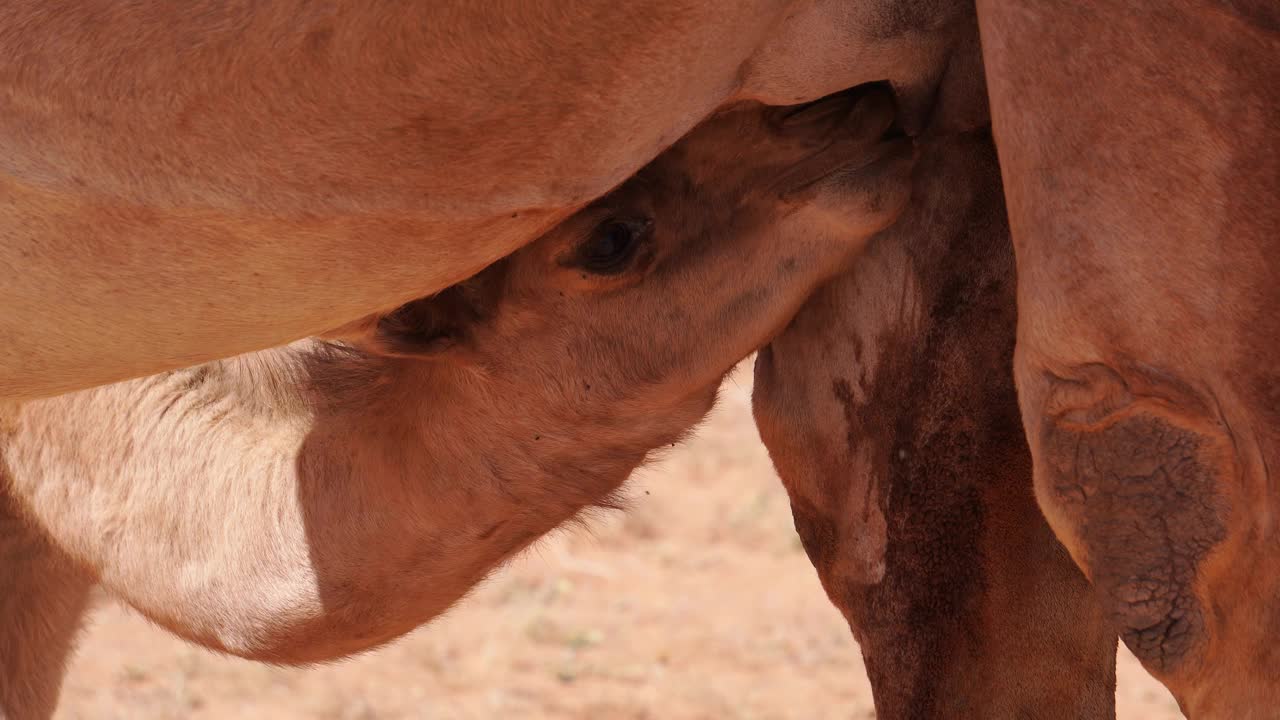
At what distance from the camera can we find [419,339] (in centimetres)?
227

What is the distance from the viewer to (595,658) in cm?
449

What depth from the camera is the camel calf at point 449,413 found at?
2199 mm

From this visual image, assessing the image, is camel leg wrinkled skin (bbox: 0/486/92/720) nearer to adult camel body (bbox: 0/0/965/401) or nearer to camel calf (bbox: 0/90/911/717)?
camel calf (bbox: 0/90/911/717)

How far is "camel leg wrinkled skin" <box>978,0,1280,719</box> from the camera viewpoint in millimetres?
1501

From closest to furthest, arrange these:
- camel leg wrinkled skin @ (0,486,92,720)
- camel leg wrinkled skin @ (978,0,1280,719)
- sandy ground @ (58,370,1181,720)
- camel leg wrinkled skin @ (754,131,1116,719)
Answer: camel leg wrinkled skin @ (978,0,1280,719), camel leg wrinkled skin @ (754,131,1116,719), camel leg wrinkled skin @ (0,486,92,720), sandy ground @ (58,370,1181,720)

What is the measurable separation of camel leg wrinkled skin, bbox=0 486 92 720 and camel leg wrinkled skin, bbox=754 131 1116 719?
1.37 metres

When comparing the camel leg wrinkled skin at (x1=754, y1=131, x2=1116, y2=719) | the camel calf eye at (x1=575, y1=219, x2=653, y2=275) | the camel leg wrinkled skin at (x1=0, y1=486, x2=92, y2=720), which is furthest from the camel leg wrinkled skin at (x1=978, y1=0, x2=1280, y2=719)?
the camel leg wrinkled skin at (x1=0, y1=486, x2=92, y2=720)

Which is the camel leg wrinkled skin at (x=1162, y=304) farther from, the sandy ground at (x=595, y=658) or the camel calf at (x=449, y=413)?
the sandy ground at (x=595, y=658)

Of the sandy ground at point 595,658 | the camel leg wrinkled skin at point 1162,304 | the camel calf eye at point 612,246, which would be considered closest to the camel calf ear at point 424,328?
the camel calf eye at point 612,246

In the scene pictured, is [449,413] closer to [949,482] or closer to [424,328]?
[424,328]

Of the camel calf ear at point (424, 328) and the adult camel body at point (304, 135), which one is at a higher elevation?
the adult camel body at point (304, 135)

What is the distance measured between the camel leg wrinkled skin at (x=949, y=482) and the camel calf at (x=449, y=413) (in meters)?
0.08

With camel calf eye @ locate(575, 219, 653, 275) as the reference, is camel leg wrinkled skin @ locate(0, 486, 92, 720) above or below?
below

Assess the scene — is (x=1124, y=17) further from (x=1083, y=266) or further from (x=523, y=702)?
(x=523, y=702)
